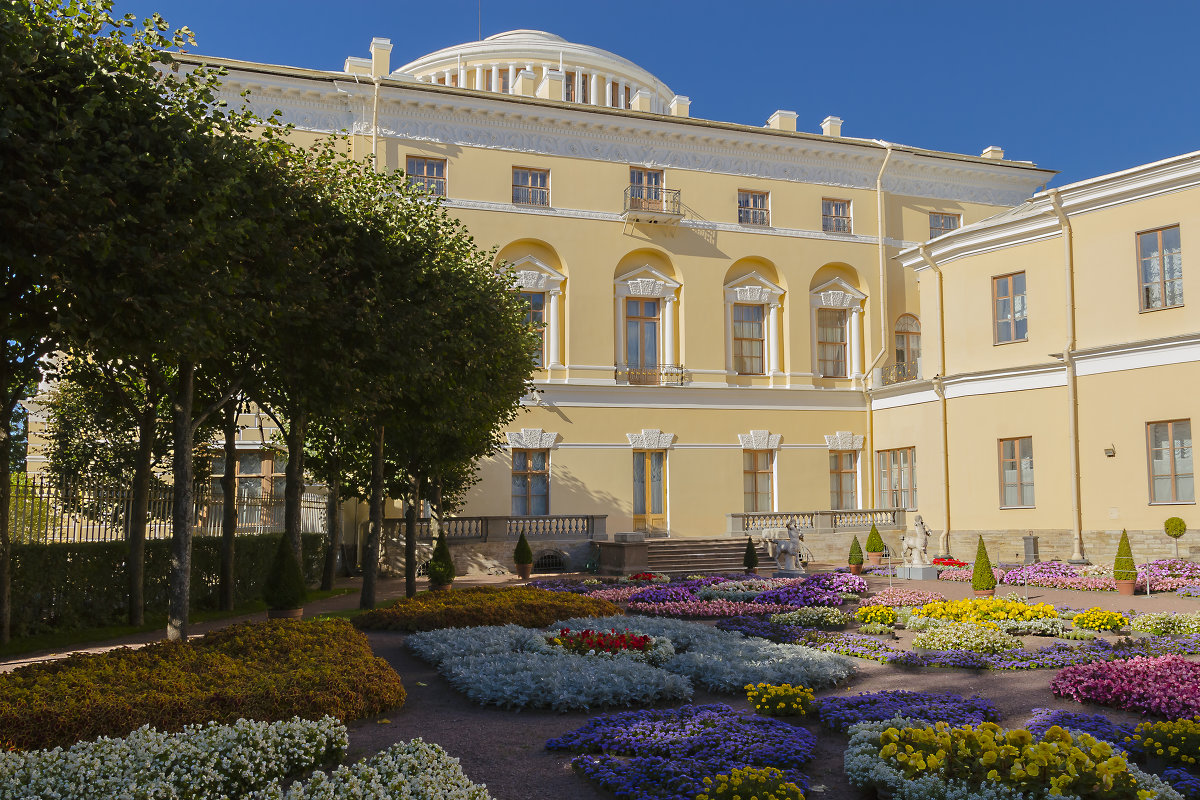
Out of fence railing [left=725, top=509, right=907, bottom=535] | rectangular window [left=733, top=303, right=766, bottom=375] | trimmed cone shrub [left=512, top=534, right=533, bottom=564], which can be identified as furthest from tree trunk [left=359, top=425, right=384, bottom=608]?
rectangular window [left=733, top=303, right=766, bottom=375]

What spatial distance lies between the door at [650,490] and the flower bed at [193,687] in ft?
77.5

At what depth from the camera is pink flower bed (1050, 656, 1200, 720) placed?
395 inches

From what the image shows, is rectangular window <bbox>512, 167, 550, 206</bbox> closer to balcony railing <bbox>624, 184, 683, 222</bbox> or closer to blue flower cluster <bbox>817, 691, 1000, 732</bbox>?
balcony railing <bbox>624, 184, 683, 222</bbox>

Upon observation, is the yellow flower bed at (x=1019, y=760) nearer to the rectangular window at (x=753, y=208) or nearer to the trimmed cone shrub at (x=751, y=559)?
the trimmed cone shrub at (x=751, y=559)

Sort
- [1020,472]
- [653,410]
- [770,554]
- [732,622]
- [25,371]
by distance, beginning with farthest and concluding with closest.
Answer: [653,410], [770,554], [1020,472], [732,622], [25,371]

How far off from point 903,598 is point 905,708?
1084cm

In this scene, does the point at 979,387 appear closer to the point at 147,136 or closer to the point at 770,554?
the point at 770,554

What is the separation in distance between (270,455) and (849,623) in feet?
67.3

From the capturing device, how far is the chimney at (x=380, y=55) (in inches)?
1310

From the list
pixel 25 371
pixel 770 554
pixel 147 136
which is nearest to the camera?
pixel 147 136

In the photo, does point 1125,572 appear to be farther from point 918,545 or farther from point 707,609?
point 707,609

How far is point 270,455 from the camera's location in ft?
102

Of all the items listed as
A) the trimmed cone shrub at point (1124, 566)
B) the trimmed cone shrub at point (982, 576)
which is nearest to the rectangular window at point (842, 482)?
the trimmed cone shrub at point (1124, 566)

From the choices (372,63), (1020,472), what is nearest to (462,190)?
(372,63)
